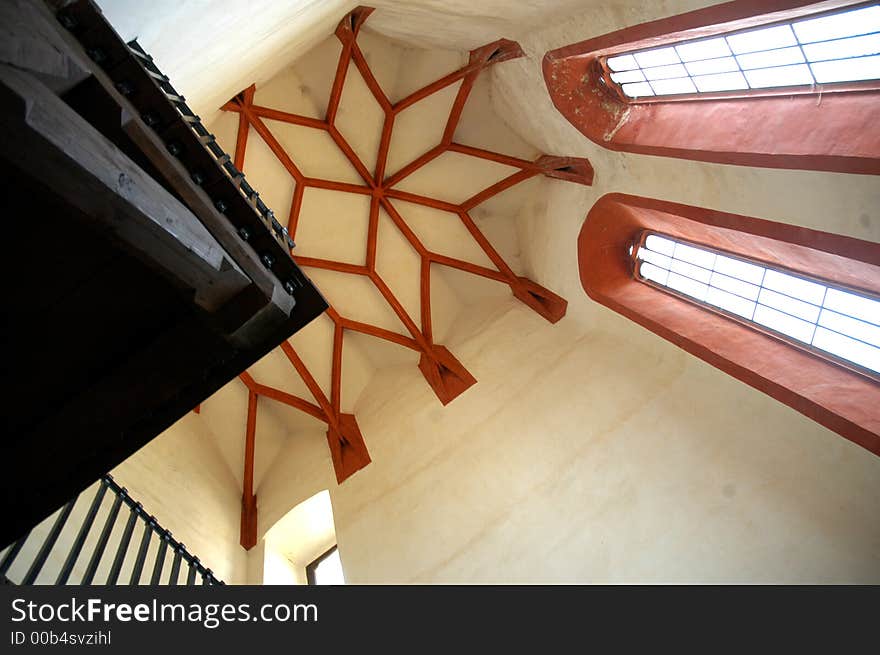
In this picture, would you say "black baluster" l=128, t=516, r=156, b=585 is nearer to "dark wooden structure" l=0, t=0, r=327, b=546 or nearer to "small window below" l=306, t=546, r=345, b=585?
"dark wooden structure" l=0, t=0, r=327, b=546

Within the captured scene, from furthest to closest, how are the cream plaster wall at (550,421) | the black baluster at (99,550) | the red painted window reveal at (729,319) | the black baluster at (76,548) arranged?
1. the cream plaster wall at (550,421)
2. the red painted window reveal at (729,319)
3. the black baluster at (99,550)
4. the black baluster at (76,548)

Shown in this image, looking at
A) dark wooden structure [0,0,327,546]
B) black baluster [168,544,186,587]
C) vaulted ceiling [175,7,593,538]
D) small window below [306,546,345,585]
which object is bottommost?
dark wooden structure [0,0,327,546]

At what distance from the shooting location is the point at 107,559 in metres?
9.18

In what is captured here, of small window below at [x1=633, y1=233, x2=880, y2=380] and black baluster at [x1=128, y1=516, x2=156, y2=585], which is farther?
small window below at [x1=633, y1=233, x2=880, y2=380]

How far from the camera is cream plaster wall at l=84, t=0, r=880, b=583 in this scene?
737 cm

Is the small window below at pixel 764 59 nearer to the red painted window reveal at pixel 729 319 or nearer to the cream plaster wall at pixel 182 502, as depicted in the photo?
the red painted window reveal at pixel 729 319

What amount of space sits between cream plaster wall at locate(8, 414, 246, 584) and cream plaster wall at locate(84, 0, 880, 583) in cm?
60

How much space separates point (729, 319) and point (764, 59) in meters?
3.14

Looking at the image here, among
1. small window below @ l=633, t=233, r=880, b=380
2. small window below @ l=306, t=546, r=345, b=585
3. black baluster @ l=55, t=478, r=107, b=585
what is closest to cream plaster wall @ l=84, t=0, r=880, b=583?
small window below @ l=633, t=233, r=880, b=380

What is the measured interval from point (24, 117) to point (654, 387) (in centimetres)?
812

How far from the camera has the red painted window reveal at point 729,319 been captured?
7027 mm

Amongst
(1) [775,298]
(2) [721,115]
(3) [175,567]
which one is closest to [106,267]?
(3) [175,567]

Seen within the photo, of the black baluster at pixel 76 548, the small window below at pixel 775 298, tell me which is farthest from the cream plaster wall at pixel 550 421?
the black baluster at pixel 76 548

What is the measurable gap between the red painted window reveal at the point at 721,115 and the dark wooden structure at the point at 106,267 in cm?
468
